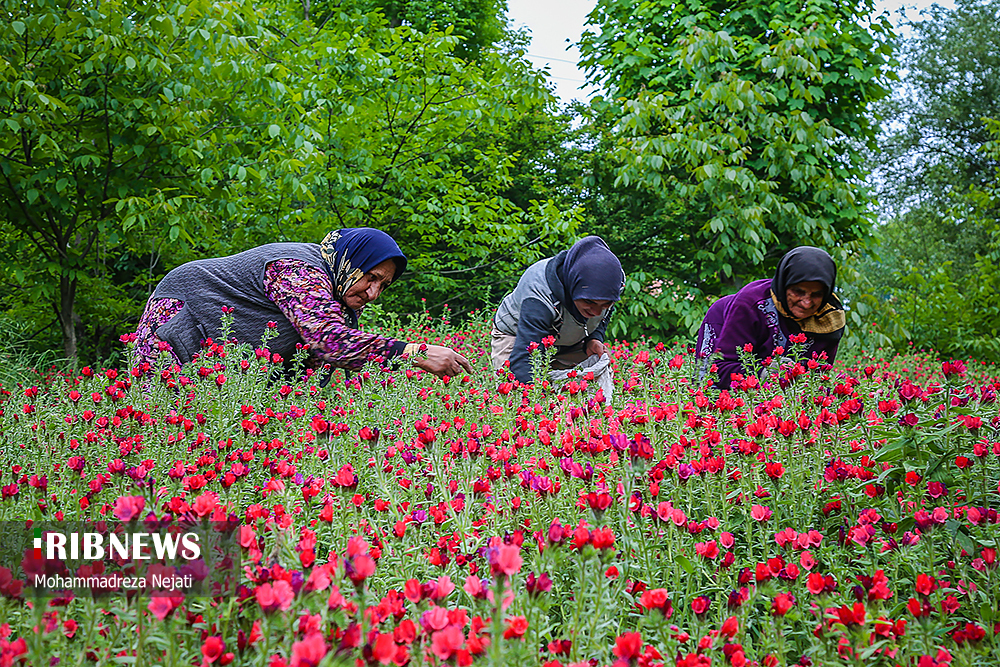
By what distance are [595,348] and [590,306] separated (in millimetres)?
502

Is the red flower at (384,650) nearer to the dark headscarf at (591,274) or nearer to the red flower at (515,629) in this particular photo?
the red flower at (515,629)

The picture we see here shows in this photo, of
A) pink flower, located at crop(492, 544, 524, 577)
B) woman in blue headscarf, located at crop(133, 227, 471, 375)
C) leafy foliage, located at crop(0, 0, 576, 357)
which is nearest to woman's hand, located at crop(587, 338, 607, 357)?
woman in blue headscarf, located at crop(133, 227, 471, 375)

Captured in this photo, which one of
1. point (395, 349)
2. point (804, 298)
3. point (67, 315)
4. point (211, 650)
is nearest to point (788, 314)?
point (804, 298)

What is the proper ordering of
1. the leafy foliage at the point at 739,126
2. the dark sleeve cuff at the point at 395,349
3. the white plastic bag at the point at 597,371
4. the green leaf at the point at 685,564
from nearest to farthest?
the green leaf at the point at 685,564, the dark sleeve cuff at the point at 395,349, the white plastic bag at the point at 597,371, the leafy foliage at the point at 739,126

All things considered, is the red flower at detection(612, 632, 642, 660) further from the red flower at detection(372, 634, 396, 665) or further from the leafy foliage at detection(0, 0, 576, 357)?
the leafy foliage at detection(0, 0, 576, 357)

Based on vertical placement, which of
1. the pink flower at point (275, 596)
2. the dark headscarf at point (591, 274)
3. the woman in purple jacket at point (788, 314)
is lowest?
the pink flower at point (275, 596)

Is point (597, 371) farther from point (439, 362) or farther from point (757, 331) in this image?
point (439, 362)

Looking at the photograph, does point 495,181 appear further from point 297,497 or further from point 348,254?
point 297,497

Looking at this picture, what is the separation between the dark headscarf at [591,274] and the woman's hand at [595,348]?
1.55ft

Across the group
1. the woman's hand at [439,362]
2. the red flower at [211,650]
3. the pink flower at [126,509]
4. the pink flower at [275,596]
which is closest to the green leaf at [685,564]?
the pink flower at [275,596]

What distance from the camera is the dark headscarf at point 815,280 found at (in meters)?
4.32

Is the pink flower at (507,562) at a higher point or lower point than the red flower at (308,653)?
higher

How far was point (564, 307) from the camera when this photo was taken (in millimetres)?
4492

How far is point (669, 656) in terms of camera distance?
1.50 metres
